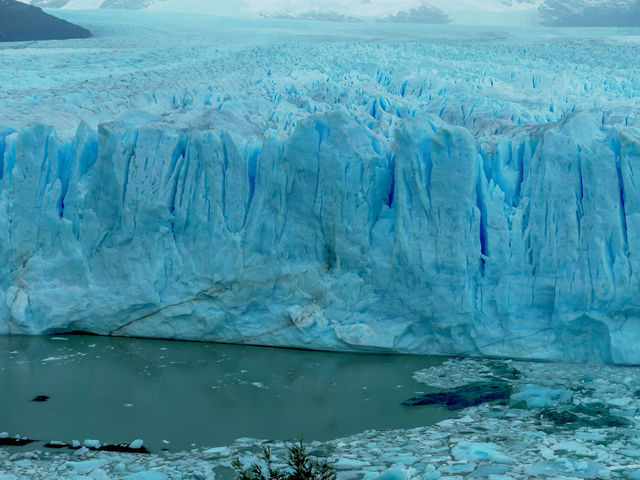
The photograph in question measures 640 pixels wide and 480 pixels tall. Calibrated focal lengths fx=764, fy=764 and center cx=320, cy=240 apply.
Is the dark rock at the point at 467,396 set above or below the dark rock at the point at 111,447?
above

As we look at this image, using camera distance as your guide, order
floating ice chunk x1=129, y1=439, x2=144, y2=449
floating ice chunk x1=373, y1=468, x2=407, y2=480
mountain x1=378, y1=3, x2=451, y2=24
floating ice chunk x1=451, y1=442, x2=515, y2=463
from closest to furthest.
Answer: floating ice chunk x1=373, y1=468, x2=407, y2=480 < floating ice chunk x1=451, y1=442, x2=515, y2=463 < floating ice chunk x1=129, y1=439, x2=144, y2=449 < mountain x1=378, y1=3, x2=451, y2=24

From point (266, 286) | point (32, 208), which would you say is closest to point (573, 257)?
point (266, 286)

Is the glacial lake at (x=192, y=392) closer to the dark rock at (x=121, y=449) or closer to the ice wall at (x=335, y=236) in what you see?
the dark rock at (x=121, y=449)

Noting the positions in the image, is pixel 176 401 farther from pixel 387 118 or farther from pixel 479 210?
pixel 387 118

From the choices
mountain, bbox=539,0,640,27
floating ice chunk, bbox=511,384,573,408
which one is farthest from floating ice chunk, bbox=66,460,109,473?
mountain, bbox=539,0,640,27

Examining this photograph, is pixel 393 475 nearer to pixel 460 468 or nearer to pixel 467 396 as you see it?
pixel 460 468

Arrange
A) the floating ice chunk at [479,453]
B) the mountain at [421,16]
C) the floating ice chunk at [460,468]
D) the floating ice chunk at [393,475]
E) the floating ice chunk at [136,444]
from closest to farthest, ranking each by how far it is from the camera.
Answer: the floating ice chunk at [393,475] → the floating ice chunk at [460,468] → the floating ice chunk at [479,453] → the floating ice chunk at [136,444] → the mountain at [421,16]

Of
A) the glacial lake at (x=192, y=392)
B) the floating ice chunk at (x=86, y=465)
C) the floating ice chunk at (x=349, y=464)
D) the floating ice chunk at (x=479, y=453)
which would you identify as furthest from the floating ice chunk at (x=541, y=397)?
the floating ice chunk at (x=86, y=465)

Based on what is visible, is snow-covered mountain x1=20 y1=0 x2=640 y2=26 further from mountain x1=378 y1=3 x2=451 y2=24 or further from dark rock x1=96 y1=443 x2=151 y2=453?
dark rock x1=96 y1=443 x2=151 y2=453
